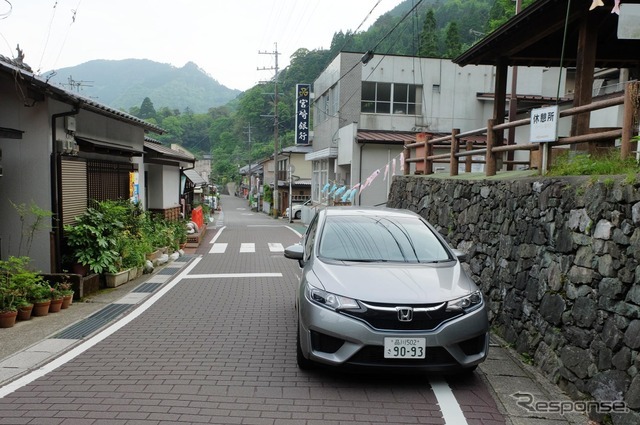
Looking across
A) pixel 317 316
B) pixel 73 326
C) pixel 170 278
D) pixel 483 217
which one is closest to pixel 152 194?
pixel 170 278

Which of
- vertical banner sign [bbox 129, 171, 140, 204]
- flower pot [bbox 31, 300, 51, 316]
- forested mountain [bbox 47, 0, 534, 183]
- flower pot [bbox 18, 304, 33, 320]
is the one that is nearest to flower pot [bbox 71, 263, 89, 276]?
flower pot [bbox 31, 300, 51, 316]

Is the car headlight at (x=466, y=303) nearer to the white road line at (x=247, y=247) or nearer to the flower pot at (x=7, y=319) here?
the flower pot at (x=7, y=319)

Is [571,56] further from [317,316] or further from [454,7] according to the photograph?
[454,7]

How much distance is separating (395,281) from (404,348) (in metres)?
0.68

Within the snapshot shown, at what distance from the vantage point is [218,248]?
688 inches

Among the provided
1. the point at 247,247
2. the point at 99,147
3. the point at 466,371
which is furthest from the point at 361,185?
the point at 466,371

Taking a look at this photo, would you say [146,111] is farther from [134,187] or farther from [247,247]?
[134,187]

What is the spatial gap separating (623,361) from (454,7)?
2090 inches

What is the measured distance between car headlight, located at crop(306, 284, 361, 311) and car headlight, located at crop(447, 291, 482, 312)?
922 millimetres

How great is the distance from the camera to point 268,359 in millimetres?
5559

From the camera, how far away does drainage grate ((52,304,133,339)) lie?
6480mm

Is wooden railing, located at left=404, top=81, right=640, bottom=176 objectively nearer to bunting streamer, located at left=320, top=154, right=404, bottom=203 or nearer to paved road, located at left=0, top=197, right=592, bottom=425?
bunting streamer, located at left=320, top=154, right=404, bottom=203

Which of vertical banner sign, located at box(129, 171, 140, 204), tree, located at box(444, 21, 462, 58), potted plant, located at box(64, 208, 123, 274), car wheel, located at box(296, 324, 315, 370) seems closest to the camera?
car wheel, located at box(296, 324, 315, 370)

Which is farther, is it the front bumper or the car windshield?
the car windshield
